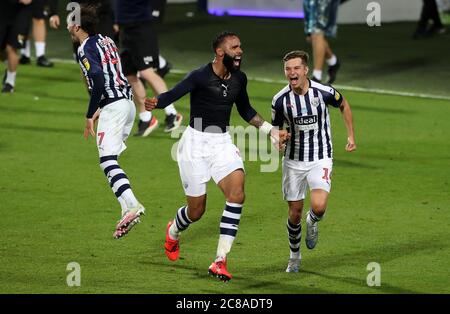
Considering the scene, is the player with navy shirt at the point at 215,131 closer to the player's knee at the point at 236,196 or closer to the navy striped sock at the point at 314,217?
the player's knee at the point at 236,196

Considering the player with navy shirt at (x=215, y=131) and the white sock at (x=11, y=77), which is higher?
the player with navy shirt at (x=215, y=131)

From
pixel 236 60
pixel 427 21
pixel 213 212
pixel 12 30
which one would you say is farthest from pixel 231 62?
pixel 427 21

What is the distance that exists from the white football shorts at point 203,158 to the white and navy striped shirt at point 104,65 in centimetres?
137

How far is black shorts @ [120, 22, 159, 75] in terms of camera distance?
54.8 feet

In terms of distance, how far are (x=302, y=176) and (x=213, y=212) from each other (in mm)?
2359

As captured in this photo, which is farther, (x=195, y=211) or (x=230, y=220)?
(x=195, y=211)

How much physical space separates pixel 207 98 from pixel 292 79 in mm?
735

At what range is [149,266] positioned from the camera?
10508 mm

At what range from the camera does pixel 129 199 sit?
430 inches

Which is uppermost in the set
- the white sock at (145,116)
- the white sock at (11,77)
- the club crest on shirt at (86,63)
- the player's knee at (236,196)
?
the club crest on shirt at (86,63)

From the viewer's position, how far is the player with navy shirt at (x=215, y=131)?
33.1ft

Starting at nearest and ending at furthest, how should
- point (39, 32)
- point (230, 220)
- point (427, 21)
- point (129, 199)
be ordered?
1. point (230, 220)
2. point (129, 199)
3. point (39, 32)
4. point (427, 21)

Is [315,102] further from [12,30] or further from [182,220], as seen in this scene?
[12,30]

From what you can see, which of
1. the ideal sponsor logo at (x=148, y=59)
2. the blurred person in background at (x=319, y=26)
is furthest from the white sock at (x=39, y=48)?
the ideal sponsor logo at (x=148, y=59)
